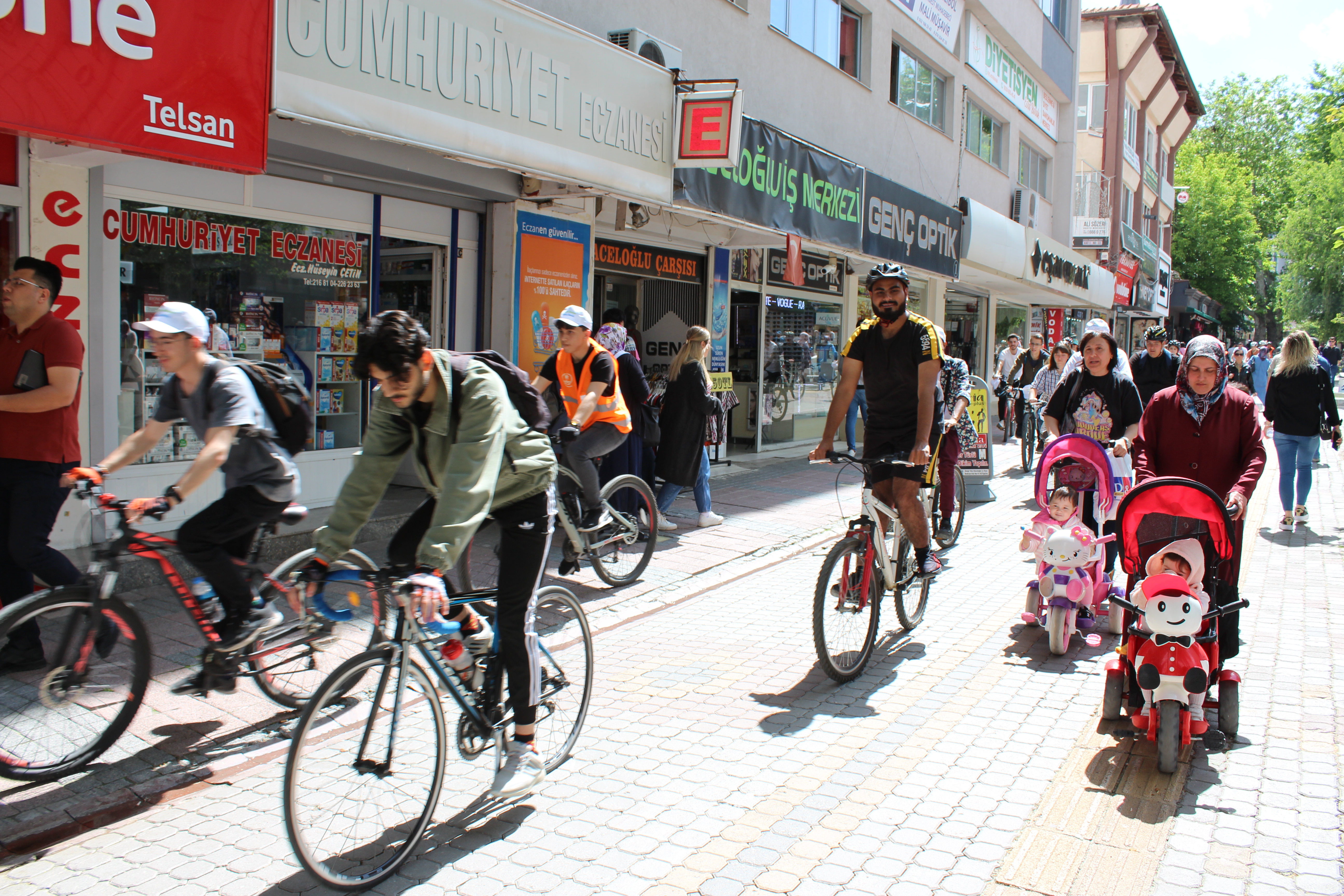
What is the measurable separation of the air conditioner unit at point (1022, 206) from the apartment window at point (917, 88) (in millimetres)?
4907

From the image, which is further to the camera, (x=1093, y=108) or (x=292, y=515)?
(x=1093, y=108)

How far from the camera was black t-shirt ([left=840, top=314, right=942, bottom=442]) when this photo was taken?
5758 millimetres

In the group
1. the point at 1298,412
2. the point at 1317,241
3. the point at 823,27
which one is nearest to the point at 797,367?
the point at 823,27

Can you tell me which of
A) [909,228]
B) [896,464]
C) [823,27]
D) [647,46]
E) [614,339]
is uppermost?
[823,27]

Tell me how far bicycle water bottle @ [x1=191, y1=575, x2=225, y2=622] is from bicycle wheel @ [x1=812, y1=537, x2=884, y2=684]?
104 inches

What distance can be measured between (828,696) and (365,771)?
254cm

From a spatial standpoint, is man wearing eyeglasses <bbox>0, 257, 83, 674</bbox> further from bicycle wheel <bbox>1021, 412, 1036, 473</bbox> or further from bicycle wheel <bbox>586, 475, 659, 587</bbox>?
bicycle wheel <bbox>1021, 412, 1036, 473</bbox>

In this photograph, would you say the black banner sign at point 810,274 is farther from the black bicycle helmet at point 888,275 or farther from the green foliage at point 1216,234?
the green foliage at point 1216,234

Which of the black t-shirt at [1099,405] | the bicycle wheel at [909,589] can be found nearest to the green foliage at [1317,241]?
the black t-shirt at [1099,405]

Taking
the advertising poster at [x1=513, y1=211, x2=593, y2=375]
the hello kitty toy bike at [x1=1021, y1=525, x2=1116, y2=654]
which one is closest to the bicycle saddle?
the hello kitty toy bike at [x1=1021, y1=525, x2=1116, y2=654]

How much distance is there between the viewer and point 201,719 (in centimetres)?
441

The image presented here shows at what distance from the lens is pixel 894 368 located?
5.83 meters

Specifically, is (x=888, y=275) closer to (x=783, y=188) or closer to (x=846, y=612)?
(x=846, y=612)

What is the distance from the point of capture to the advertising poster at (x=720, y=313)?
1273 centimetres
